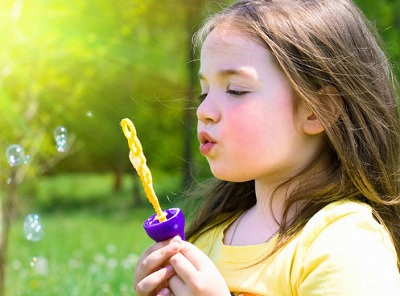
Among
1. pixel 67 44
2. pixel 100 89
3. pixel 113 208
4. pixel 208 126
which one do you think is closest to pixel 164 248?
pixel 208 126

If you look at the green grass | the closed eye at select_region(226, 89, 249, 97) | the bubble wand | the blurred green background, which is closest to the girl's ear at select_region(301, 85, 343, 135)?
the closed eye at select_region(226, 89, 249, 97)

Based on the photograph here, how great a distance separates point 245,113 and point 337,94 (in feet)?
0.64

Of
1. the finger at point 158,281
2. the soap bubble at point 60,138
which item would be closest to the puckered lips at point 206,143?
the finger at point 158,281

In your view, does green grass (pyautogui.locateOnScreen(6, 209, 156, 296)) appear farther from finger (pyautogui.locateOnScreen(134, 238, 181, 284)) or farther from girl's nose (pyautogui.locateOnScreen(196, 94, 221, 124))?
girl's nose (pyautogui.locateOnScreen(196, 94, 221, 124))

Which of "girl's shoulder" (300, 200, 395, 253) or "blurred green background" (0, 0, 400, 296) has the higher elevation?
"girl's shoulder" (300, 200, 395, 253)

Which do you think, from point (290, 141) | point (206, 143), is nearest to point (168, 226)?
point (206, 143)

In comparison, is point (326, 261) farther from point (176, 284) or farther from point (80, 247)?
point (80, 247)

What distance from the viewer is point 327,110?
1579 mm

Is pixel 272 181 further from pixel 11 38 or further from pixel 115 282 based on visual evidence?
pixel 11 38

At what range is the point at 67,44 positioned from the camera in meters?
5.49

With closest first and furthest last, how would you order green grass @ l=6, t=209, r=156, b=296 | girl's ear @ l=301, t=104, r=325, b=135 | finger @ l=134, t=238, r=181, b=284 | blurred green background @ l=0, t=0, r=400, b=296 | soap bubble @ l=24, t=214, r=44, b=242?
finger @ l=134, t=238, r=181, b=284, girl's ear @ l=301, t=104, r=325, b=135, soap bubble @ l=24, t=214, r=44, b=242, green grass @ l=6, t=209, r=156, b=296, blurred green background @ l=0, t=0, r=400, b=296

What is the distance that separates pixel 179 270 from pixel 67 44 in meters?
4.24

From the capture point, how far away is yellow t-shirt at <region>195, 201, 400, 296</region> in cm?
136

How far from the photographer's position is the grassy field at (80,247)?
11.4ft
